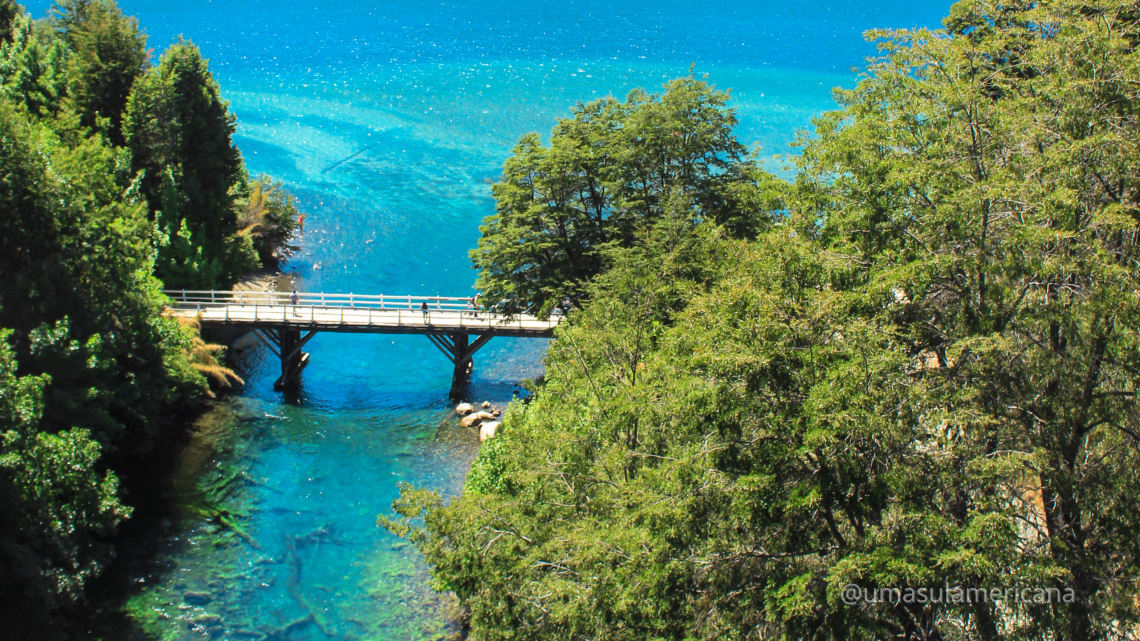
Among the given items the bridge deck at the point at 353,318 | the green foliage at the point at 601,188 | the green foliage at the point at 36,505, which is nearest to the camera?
the green foliage at the point at 36,505

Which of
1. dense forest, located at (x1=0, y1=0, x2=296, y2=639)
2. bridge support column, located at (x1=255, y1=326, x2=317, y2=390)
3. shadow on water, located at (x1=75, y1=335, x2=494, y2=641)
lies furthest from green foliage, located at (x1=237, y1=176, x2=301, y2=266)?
shadow on water, located at (x1=75, y1=335, x2=494, y2=641)

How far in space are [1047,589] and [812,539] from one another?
3.12 meters

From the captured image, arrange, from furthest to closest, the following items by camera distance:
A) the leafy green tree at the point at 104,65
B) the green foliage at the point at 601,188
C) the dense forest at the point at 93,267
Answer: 1. the leafy green tree at the point at 104,65
2. the green foliage at the point at 601,188
3. the dense forest at the point at 93,267

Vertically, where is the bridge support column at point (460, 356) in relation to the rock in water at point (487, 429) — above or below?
above

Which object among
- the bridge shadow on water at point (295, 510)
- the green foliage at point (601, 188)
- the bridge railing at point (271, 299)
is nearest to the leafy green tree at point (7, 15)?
the bridge railing at point (271, 299)

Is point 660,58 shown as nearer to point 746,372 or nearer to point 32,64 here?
point 32,64

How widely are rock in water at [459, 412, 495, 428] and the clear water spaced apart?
48 cm

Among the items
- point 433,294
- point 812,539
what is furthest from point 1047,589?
point 433,294

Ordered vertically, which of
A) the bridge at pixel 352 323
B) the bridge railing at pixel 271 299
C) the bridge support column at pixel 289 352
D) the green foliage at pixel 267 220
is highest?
the green foliage at pixel 267 220

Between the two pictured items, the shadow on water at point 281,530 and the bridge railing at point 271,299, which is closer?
the shadow on water at point 281,530

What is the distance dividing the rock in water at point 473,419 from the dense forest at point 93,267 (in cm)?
926

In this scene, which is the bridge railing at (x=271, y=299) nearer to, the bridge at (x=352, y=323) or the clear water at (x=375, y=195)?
the bridge at (x=352, y=323)

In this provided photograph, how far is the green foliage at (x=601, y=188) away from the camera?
95.9ft

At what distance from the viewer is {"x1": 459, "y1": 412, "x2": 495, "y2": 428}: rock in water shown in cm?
3294
